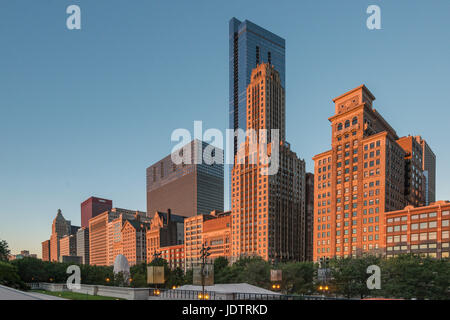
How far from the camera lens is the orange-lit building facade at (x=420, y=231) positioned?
297 feet

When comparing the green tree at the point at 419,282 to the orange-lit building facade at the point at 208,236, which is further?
the orange-lit building facade at the point at 208,236

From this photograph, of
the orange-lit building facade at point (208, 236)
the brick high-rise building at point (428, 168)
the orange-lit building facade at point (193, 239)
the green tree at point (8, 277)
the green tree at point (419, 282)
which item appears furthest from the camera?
the orange-lit building facade at point (193, 239)

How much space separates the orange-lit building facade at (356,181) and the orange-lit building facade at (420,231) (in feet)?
9.88

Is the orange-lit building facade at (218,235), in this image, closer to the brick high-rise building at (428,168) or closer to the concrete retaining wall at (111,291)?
the brick high-rise building at (428,168)

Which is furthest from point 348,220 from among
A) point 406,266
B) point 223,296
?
point 223,296

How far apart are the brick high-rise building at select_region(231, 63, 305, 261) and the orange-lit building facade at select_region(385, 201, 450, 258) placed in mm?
Answer: 53399

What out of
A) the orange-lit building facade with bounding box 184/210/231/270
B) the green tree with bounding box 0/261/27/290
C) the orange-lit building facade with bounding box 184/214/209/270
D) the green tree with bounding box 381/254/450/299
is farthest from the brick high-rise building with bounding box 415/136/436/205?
the green tree with bounding box 0/261/27/290

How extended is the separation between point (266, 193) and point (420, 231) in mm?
61913

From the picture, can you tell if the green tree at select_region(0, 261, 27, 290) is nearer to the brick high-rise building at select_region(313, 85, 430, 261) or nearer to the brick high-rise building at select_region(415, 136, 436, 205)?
the brick high-rise building at select_region(313, 85, 430, 261)

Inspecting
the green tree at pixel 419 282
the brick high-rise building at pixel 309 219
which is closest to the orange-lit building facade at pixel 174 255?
the brick high-rise building at pixel 309 219

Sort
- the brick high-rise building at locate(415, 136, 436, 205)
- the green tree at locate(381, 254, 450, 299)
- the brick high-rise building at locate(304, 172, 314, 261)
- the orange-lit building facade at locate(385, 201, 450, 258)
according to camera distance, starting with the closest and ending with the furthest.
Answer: the green tree at locate(381, 254, 450, 299) < the orange-lit building facade at locate(385, 201, 450, 258) < the brick high-rise building at locate(415, 136, 436, 205) < the brick high-rise building at locate(304, 172, 314, 261)

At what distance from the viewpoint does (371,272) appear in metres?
66.9

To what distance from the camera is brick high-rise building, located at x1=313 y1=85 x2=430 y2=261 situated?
104 meters
